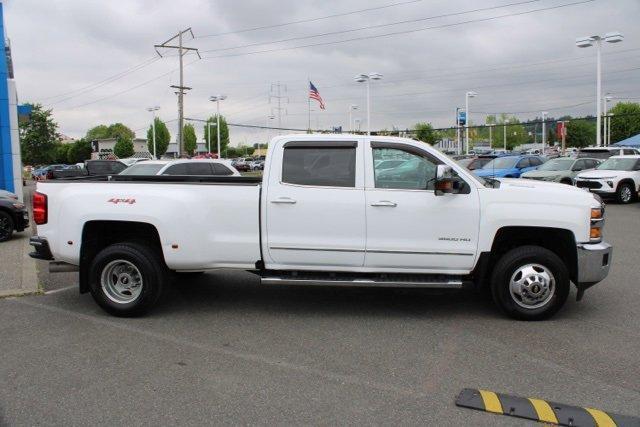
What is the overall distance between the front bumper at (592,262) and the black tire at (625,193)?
15.8m

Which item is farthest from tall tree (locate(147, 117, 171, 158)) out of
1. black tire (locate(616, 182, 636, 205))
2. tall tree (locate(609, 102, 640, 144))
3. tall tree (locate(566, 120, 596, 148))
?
black tire (locate(616, 182, 636, 205))

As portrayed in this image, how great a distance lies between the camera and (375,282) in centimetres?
589

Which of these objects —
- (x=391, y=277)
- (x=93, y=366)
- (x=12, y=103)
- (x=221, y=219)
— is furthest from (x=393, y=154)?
(x=12, y=103)

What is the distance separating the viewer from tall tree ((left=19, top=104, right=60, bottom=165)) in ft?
217

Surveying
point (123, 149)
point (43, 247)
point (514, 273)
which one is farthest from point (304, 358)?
point (123, 149)

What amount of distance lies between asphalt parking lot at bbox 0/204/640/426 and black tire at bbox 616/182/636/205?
47.2ft

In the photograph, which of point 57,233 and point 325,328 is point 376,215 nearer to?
point 325,328

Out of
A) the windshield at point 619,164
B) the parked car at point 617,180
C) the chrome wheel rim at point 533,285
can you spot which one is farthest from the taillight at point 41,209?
the windshield at point 619,164

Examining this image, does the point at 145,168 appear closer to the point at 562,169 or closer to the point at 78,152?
the point at 562,169

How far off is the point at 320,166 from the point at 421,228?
1.20m

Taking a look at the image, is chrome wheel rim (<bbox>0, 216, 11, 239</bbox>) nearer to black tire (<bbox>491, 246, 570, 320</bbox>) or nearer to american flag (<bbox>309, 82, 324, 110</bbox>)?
black tire (<bbox>491, 246, 570, 320</bbox>)

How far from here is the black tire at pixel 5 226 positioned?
39.3 feet

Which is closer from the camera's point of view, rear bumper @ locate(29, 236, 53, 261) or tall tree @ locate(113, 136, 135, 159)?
rear bumper @ locate(29, 236, 53, 261)

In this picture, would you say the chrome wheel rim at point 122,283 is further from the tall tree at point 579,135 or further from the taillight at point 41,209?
the tall tree at point 579,135
